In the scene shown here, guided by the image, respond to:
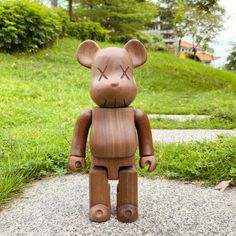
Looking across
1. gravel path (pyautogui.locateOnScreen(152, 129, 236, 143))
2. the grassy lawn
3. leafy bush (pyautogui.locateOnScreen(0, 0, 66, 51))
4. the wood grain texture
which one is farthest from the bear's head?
leafy bush (pyautogui.locateOnScreen(0, 0, 66, 51))

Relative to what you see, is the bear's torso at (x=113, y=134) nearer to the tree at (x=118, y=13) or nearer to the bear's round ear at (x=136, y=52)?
the bear's round ear at (x=136, y=52)

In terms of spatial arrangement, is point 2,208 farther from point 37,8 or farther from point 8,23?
point 37,8

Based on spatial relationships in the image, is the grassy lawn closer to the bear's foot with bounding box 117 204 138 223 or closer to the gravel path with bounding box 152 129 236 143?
the gravel path with bounding box 152 129 236 143

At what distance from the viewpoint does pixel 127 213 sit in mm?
2639

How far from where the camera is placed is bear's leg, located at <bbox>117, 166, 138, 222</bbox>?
2643mm

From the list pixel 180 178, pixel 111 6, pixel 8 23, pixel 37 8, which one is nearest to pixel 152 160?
pixel 180 178

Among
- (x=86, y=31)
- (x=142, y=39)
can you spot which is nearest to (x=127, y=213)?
(x=86, y=31)

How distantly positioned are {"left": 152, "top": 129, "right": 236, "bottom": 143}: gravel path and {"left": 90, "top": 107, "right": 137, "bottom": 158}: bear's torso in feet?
9.62

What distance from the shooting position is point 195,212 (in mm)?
2881

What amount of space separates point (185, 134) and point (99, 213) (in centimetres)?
358

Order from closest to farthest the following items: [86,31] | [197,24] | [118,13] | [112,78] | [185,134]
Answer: [112,78]
[185,134]
[86,31]
[118,13]
[197,24]

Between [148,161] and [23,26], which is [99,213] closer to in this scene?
[148,161]

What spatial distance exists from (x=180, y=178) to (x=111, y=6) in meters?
17.8

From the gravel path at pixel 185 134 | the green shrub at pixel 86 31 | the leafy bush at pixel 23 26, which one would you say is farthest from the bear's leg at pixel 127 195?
the green shrub at pixel 86 31
